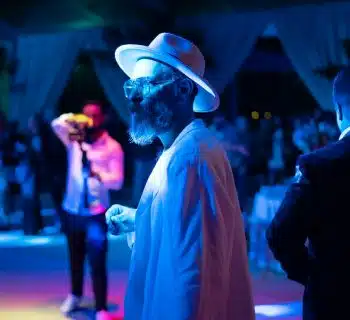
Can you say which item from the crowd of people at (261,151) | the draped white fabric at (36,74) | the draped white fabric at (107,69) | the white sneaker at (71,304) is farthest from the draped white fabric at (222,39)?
the white sneaker at (71,304)

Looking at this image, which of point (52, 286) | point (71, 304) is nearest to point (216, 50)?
point (52, 286)

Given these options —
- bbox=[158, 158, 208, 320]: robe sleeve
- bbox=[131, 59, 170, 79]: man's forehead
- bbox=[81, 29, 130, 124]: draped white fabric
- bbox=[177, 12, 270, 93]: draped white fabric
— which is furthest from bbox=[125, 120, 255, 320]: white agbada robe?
bbox=[81, 29, 130, 124]: draped white fabric

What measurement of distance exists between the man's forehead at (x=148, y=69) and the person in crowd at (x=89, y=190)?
2683mm

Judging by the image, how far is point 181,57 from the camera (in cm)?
220

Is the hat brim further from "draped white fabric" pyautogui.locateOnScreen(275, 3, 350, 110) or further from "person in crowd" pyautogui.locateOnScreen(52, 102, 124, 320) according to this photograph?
"draped white fabric" pyautogui.locateOnScreen(275, 3, 350, 110)

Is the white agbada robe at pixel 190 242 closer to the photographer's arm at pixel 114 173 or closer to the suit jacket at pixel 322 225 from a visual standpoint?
the suit jacket at pixel 322 225

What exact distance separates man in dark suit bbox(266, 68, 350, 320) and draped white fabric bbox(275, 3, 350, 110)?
A: 7.95m

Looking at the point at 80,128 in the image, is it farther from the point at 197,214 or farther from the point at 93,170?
the point at 197,214

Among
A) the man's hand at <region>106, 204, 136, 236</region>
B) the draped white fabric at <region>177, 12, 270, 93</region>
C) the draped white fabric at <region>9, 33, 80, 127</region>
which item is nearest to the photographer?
the man's hand at <region>106, 204, 136, 236</region>

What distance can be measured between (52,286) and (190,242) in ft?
15.0

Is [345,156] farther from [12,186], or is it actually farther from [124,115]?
[124,115]

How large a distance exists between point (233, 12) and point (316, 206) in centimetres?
891

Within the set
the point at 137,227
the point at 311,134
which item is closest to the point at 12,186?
the point at 311,134

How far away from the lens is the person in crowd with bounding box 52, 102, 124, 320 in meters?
4.84
